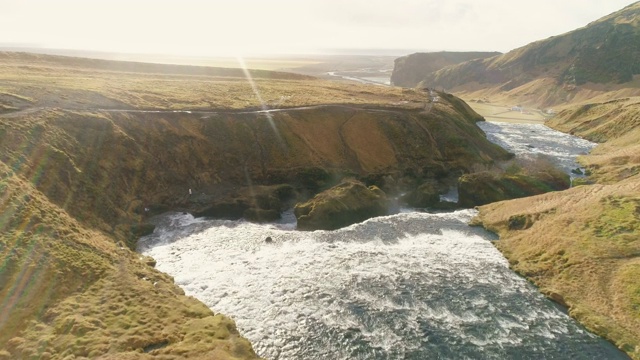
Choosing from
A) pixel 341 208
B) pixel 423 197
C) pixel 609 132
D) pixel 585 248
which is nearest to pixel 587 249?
pixel 585 248

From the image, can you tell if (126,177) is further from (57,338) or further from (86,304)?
(57,338)

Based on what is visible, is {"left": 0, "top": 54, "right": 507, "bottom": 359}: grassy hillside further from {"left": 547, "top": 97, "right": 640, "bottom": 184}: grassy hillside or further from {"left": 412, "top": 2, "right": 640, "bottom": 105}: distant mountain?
{"left": 412, "top": 2, "right": 640, "bottom": 105}: distant mountain

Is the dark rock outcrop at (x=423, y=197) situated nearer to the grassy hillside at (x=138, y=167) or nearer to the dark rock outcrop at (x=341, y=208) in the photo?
the dark rock outcrop at (x=341, y=208)

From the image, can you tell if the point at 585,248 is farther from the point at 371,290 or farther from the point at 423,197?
the point at 371,290

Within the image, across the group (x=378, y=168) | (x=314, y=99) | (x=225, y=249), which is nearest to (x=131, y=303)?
(x=225, y=249)

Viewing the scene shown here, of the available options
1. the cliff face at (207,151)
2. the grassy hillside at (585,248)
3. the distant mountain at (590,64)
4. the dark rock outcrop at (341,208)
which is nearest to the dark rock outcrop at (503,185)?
the grassy hillside at (585,248)

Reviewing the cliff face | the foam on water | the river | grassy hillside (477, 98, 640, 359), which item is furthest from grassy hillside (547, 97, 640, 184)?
the foam on water
